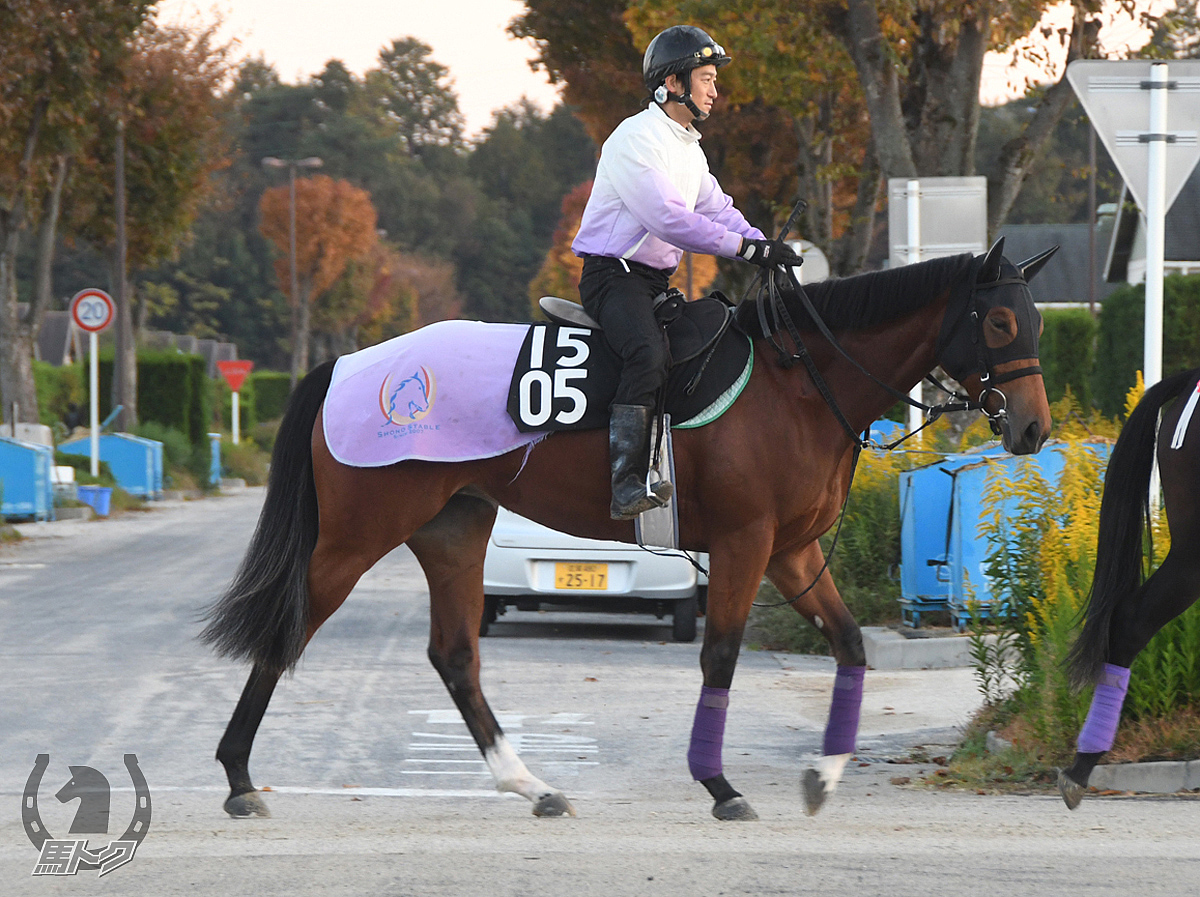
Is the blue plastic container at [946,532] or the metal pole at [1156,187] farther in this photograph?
the blue plastic container at [946,532]

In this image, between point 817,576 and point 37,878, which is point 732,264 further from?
point 37,878

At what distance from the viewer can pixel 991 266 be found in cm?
575

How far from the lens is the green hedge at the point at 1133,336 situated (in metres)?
26.6

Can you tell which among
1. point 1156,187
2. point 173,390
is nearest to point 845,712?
point 1156,187

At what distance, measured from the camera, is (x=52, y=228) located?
30.4 metres

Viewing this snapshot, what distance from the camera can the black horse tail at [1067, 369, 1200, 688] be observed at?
599cm

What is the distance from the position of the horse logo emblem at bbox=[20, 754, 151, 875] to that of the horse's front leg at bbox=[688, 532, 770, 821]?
1.99 m

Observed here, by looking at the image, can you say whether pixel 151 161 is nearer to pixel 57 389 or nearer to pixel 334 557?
pixel 57 389

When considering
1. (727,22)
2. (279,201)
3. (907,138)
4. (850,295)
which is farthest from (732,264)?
(279,201)

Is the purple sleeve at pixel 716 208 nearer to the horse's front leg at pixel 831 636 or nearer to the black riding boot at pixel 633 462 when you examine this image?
the black riding boot at pixel 633 462

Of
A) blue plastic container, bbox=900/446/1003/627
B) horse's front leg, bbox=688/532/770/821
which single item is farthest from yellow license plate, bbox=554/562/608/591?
horse's front leg, bbox=688/532/770/821

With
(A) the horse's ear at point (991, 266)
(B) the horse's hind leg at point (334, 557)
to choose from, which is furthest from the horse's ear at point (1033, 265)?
(B) the horse's hind leg at point (334, 557)

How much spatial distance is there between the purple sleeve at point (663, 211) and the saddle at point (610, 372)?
271 mm

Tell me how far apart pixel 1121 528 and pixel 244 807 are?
3.58 metres
